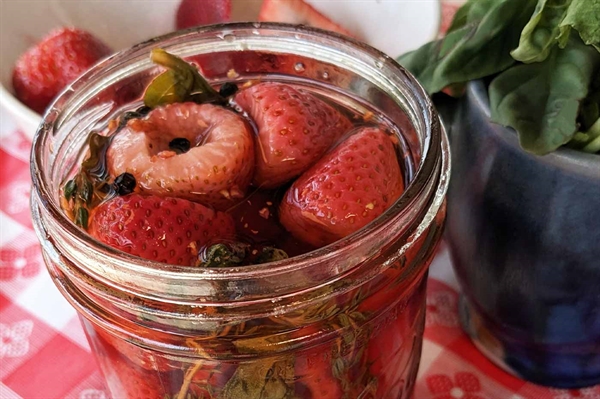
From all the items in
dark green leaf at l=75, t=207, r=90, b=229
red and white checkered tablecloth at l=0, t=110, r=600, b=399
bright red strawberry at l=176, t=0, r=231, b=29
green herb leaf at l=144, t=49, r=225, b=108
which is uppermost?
green herb leaf at l=144, t=49, r=225, b=108

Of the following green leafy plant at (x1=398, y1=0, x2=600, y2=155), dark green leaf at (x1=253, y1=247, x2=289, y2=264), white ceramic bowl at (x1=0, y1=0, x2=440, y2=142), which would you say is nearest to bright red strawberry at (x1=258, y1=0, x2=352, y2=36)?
white ceramic bowl at (x1=0, y1=0, x2=440, y2=142)

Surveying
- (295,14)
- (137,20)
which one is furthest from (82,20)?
(295,14)

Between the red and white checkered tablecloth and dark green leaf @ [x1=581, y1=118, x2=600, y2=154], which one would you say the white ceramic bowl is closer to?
the red and white checkered tablecloth

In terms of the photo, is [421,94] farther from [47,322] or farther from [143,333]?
[47,322]

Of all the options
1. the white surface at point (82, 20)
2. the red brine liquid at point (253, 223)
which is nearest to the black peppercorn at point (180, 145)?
the red brine liquid at point (253, 223)

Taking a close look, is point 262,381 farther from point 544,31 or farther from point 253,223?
point 544,31
